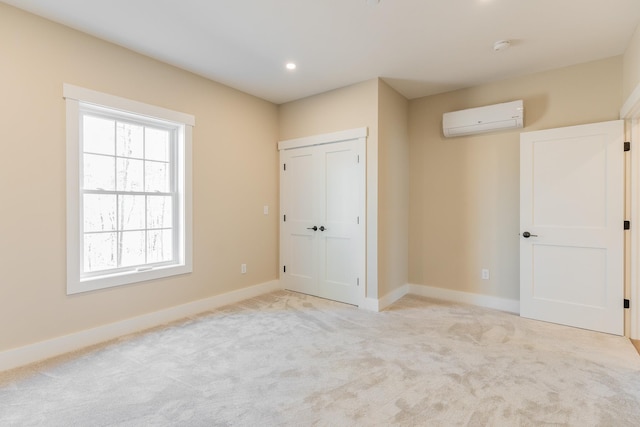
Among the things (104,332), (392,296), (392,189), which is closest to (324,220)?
(392,189)

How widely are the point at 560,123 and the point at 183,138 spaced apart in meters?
4.08

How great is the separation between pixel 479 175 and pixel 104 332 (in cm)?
435

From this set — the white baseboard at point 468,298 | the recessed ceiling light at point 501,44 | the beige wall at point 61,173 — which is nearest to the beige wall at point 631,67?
the recessed ceiling light at point 501,44

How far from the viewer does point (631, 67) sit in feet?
9.08

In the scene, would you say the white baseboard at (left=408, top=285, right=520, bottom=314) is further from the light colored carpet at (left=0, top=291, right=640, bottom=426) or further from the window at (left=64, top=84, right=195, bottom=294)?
the window at (left=64, top=84, right=195, bottom=294)

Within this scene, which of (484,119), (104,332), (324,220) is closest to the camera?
(104,332)

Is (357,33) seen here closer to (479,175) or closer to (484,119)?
→ (484,119)

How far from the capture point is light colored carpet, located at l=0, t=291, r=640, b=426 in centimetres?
180

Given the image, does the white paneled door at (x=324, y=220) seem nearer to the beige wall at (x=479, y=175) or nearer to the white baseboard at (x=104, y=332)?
the white baseboard at (x=104, y=332)

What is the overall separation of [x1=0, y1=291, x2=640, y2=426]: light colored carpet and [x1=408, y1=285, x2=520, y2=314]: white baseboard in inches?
18.3

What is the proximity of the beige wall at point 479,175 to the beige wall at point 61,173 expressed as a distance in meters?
2.55

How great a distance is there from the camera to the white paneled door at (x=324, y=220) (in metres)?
3.84

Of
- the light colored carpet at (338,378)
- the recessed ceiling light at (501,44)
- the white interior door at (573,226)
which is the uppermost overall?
the recessed ceiling light at (501,44)

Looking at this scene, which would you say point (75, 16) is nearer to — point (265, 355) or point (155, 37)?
point (155, 37)
